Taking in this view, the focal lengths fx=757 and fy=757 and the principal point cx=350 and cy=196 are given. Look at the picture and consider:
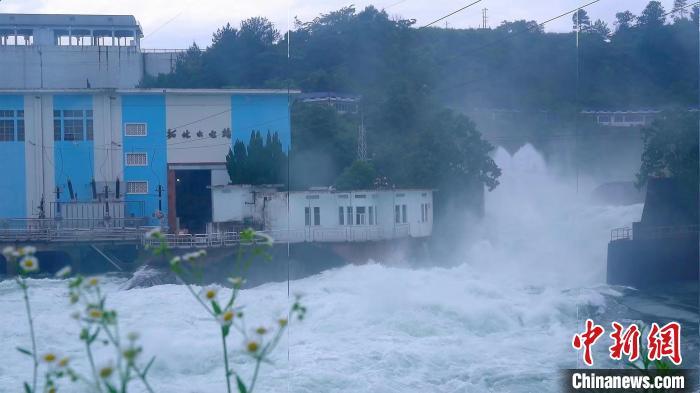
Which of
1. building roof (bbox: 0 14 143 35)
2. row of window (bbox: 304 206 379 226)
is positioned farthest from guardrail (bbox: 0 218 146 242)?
row of window (bbox: 304 206 379 226)

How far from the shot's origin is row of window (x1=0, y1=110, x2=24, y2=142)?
3699 mm

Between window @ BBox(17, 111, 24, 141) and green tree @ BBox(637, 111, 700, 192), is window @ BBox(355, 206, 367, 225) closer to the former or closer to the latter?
green tree @ BBox(637, 111, 700, 192)

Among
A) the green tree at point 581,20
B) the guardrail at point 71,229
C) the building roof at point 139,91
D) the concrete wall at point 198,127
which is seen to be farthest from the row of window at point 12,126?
the green tree at point 581,20

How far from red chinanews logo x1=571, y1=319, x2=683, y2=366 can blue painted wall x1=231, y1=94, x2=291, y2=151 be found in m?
1.42

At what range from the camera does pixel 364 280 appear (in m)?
3.07

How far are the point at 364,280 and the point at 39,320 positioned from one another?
4.01ft

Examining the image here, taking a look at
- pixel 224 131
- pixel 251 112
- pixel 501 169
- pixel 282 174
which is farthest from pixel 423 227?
pixel 224 131

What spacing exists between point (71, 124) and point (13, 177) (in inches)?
18.6

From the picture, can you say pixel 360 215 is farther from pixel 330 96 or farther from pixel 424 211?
pixel 330 96

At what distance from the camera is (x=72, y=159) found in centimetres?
402

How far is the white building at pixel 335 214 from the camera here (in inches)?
111

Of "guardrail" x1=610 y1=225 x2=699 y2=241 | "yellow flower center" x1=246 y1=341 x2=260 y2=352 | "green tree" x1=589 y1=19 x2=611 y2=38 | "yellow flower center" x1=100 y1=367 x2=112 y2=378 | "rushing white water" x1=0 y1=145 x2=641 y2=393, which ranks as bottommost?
"rushing white water" x1=0 y1=145 x2=641 y2=393

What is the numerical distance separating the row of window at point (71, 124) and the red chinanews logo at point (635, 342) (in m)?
2.97

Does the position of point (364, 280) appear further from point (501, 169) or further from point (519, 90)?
point (519, 90)
